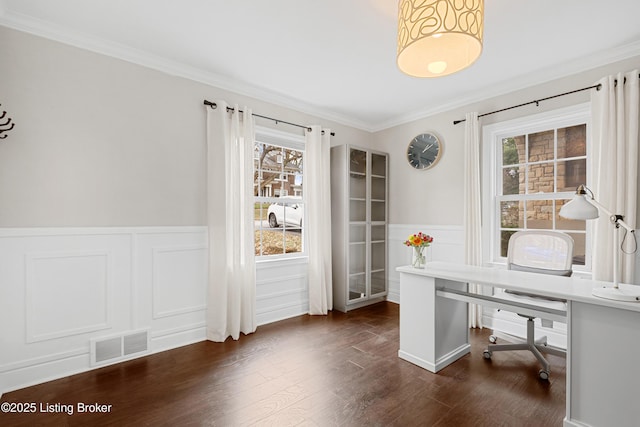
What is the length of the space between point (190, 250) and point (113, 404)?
1.32 meters

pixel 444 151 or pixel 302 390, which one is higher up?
pixel 444 151

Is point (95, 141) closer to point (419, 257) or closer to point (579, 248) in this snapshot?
point (419, 257)

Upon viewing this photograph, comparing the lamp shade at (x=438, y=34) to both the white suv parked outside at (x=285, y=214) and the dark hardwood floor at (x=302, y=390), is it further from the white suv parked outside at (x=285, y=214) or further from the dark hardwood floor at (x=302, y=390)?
the white suv parked outside at (x=285, y=214)

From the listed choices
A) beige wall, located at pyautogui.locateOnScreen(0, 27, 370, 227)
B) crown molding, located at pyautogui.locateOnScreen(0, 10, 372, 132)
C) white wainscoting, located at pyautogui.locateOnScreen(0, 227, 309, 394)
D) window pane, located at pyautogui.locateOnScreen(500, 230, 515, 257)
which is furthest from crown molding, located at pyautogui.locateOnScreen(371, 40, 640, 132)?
white wainscoting, located at pyautogui.locateOnScreen(0, 227, 309, 394)

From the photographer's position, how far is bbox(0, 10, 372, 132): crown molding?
7.30 feet

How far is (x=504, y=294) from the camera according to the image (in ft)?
9.15

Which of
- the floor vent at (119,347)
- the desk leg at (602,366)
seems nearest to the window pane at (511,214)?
the desk leg at (602,366)

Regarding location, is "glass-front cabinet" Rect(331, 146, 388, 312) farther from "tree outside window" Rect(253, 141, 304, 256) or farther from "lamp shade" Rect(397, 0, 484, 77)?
"lamp shade" Rect(397, 0, 484, 77)

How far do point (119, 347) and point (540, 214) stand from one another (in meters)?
4.22

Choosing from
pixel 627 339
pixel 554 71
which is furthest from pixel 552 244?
pixel 554 71

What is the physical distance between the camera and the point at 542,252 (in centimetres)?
272

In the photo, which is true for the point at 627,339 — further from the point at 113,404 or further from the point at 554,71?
the point at 113,404

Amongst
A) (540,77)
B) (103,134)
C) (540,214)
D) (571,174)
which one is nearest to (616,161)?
(571,174)

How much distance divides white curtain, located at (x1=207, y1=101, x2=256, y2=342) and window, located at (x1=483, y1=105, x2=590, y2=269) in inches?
105
